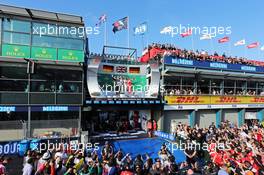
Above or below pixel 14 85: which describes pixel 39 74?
above

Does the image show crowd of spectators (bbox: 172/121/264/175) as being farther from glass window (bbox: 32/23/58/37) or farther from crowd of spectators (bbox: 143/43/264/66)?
glass window (bbox: 32/23/58/37)

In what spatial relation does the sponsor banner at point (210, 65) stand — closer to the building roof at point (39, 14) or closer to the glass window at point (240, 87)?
the glass window at point (240, 87)

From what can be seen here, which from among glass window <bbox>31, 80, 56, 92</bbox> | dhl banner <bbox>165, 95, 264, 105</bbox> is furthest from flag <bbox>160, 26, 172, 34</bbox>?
glass window <bbox>31, 80, 56, 92</bbox>

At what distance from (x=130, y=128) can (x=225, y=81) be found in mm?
12681

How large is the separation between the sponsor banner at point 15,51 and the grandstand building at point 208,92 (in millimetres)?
11961

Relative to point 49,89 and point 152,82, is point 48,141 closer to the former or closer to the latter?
point 49,89

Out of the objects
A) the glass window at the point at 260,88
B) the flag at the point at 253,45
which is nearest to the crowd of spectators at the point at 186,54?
the glass window at the point at 260,88

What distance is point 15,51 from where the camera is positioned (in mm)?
16109

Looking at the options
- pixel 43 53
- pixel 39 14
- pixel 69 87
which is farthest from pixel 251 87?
pixel 39 14

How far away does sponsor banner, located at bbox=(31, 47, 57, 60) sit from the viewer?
655 inches

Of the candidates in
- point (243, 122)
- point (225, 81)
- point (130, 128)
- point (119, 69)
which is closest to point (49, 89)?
point (119, 69)

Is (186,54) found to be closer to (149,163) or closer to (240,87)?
(240,87)

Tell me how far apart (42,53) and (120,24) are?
8744 millimetres

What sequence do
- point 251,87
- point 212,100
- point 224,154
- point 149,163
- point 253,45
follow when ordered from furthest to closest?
point 253,45
point 251,87
point 212,100
point 224,154
point 149,163
